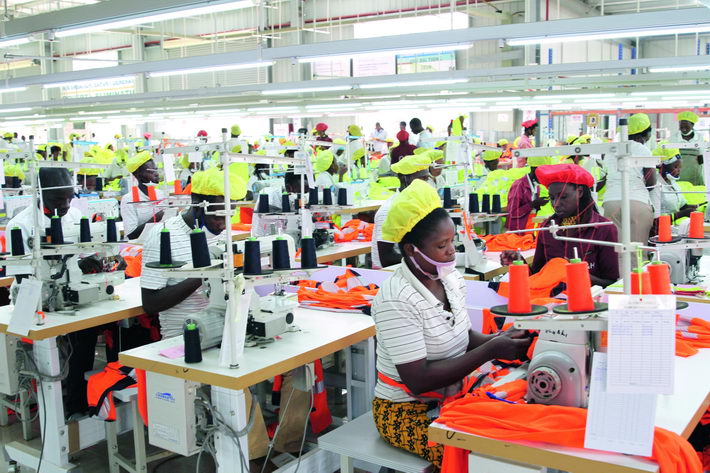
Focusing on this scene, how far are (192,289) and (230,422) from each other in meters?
0.91

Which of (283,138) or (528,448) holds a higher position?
(283,138)

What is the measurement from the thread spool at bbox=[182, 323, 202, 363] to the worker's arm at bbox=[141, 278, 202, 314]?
644 millimetres

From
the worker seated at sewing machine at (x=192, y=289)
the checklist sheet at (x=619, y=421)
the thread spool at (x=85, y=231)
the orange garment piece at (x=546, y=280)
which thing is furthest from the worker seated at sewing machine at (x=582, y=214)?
the thread spool at (x=85, y=231)

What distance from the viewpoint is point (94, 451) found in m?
3.88

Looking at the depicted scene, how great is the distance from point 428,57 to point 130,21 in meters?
13.7

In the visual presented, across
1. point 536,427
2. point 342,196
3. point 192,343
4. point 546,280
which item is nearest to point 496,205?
point 342,196

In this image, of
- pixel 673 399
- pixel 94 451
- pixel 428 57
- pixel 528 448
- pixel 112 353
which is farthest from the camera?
pixel 428 57

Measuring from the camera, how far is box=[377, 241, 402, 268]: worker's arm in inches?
177

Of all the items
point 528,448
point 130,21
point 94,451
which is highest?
point 130,21

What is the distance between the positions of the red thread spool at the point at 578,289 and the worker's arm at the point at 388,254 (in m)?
2.51

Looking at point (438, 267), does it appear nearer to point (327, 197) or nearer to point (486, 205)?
point (486, 205)

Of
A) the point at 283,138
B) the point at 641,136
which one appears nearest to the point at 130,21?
the point at 641,136

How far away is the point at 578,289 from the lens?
1941 millimetres

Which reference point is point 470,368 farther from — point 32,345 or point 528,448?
point 32,345
